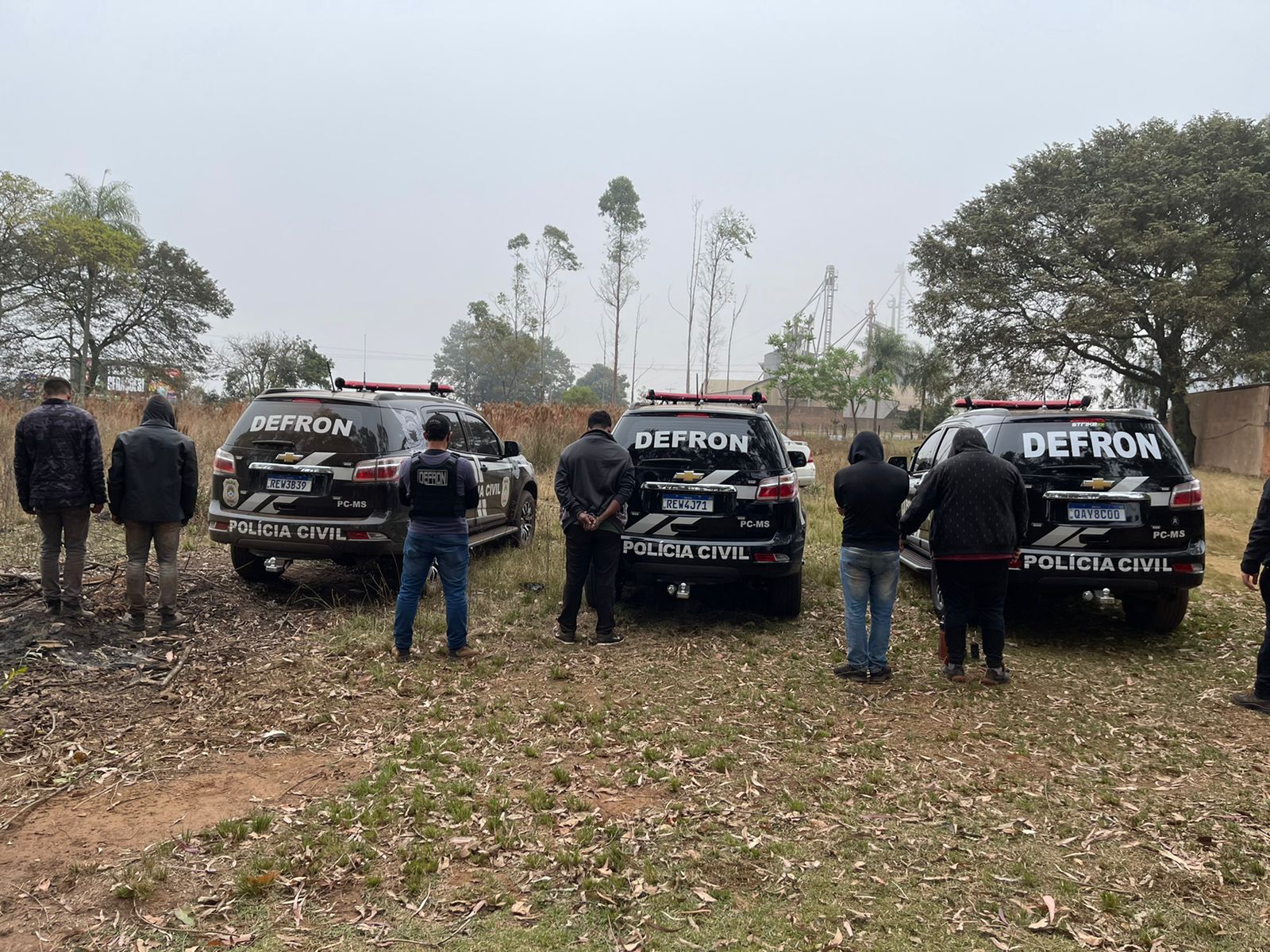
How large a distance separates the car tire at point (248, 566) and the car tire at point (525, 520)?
2798mm

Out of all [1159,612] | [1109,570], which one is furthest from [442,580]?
[1159,612]

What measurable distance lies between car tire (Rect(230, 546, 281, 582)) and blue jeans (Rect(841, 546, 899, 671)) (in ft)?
16.7

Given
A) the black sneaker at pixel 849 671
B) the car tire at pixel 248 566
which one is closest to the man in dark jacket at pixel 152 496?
the car tire at pixel 248 566

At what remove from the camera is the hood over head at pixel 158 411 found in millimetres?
5742

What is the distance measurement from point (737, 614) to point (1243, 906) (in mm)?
4321

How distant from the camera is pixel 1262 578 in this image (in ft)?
16.7

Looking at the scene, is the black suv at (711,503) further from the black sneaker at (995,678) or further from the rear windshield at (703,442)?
the black sneaker at (995,678)

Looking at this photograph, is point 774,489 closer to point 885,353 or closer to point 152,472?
point 152,472

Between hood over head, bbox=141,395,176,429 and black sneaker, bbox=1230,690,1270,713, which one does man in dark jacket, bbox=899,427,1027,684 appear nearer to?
black sneaker, bbox=1230,690,1270,713

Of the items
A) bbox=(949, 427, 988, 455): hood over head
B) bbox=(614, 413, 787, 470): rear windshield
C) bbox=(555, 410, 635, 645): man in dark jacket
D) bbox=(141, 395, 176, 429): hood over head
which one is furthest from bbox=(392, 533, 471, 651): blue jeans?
bbox=(949, 427, 988, 455): hood over head

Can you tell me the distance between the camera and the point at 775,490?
6062mm

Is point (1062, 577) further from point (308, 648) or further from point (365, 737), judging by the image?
point (308, 648)

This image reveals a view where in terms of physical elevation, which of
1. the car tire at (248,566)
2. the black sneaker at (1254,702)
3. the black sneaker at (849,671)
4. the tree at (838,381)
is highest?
the tree at (838,381)

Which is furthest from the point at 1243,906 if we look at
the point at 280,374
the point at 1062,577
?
the point at 280,374
